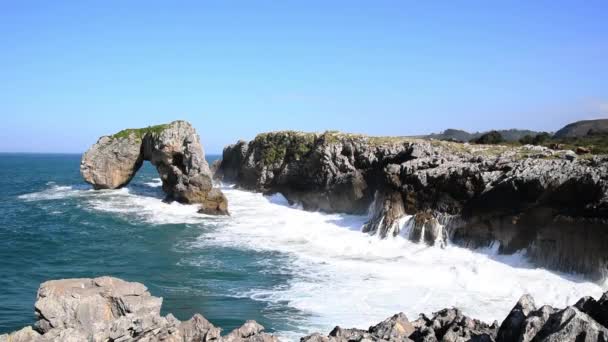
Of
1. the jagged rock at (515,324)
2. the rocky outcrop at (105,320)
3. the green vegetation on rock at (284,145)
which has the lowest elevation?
the rocky outcrop at (105,320)

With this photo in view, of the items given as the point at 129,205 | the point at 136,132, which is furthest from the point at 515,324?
the point at 136,132

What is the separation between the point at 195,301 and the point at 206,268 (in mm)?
6011

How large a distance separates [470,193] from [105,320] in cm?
2529

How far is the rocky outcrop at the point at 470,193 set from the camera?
86.7 feet

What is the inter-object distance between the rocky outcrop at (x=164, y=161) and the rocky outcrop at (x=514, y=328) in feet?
108

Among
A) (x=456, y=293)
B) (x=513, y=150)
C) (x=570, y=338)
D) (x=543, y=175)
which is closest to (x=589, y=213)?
(x=543, y=175)

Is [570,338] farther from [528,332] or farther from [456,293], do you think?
[456,293]

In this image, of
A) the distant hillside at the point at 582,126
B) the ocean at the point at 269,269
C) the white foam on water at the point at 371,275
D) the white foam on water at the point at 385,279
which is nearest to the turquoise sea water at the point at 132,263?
the ocean at the point at 269,269

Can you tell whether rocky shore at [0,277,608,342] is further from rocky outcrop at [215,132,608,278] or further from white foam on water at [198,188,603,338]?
rocky outcrop at [215,132,608,278]

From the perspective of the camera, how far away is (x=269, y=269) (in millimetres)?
27422

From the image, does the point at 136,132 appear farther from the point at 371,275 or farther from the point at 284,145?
the point at 371,275

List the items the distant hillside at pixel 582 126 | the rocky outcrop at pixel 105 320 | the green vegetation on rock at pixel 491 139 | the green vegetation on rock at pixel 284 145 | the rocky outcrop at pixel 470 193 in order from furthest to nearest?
the distant hillside at pixel 582 126 < the green vegetation on rock at pixel 284 145 < the green vegetation on rock at pixel 491 139 < the rocky outcrop at pixel 470 193 < the rocky outcrop at pixel 105 320

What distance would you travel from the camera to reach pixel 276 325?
18.8 m

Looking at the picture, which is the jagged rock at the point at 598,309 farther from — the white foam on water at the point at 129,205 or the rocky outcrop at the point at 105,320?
the white foam on water at the point at 129,205
